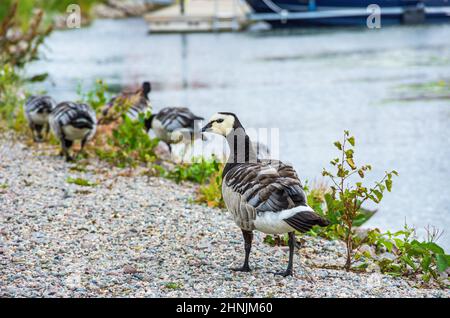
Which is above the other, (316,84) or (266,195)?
(316,84)

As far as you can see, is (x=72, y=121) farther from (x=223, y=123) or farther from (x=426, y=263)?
(x=426, y=263)

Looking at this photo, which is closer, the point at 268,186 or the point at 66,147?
the point at 268,186

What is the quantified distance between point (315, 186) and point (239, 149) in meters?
3.76

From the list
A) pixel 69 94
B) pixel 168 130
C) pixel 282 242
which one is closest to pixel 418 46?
pixel 69 94

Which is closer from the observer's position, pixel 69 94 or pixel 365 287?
pixel 365 287

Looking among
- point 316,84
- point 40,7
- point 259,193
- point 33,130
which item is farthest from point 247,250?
point 40,7

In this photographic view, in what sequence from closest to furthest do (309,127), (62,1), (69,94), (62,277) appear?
(62,277) → (309,127) → (69,94) → (62,1)

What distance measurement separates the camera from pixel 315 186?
1006 cm

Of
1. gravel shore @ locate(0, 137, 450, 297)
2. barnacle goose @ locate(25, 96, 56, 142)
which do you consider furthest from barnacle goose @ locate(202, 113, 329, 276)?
barnacle goose @ locate(25, 96, 56, 142)

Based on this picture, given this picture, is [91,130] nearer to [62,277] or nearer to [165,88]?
[62,277]

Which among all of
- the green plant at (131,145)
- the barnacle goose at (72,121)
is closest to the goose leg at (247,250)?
the green plant at (131,145)

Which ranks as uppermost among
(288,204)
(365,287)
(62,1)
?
(62,1)

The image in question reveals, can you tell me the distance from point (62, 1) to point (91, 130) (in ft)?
110

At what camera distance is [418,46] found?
33438mm
